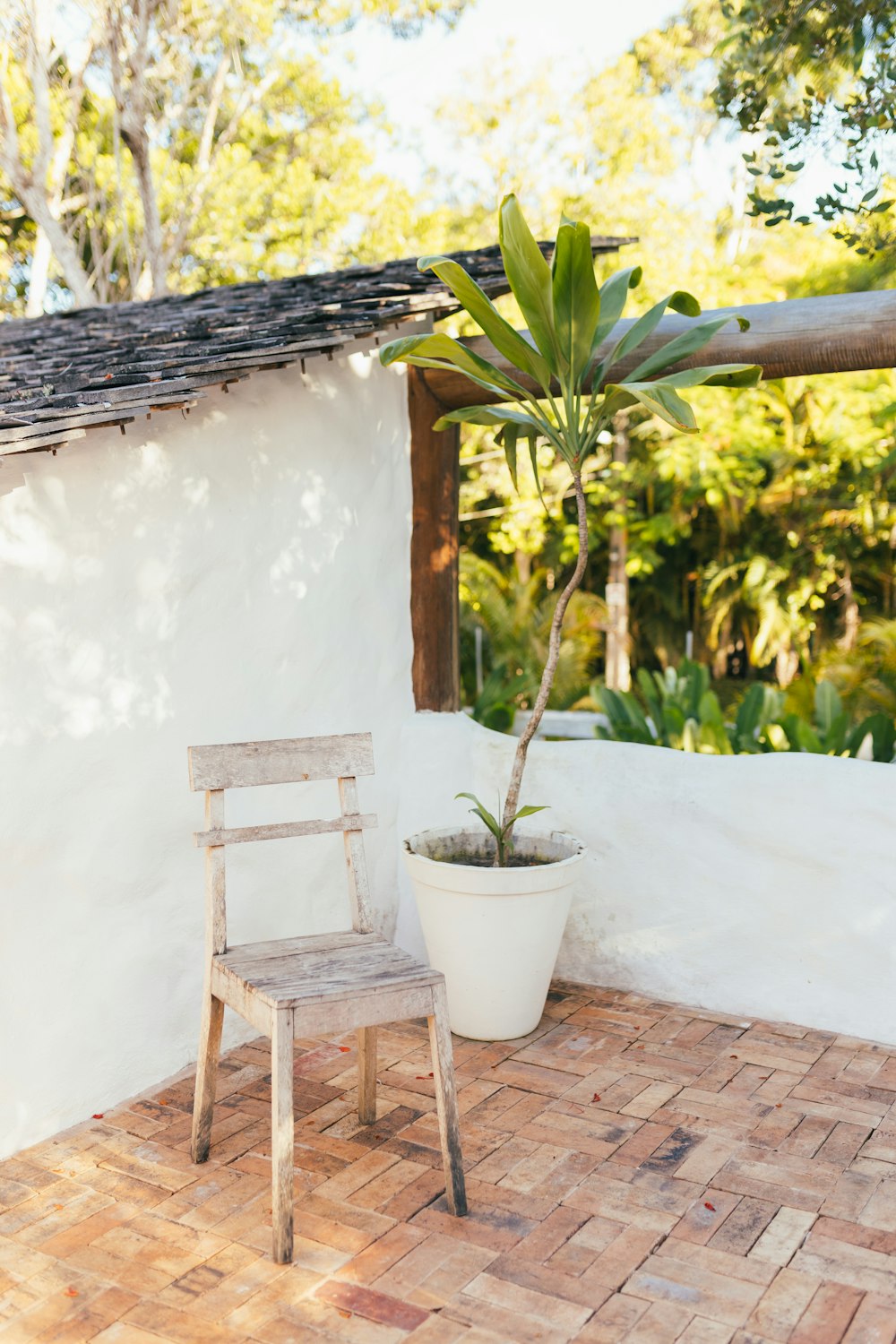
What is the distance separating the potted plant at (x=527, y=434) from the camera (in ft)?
10.7

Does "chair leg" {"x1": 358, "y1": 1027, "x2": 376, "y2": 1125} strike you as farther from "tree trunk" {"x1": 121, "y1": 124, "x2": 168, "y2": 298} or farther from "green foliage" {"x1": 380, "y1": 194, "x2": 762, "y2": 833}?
"tree trunk" {"x1": 121, "y1": 124, "x2": 168, "y2": 298}

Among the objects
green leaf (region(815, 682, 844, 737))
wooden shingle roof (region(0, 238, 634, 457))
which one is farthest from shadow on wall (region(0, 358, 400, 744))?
green leaf (region(815, 682, 844, 737))

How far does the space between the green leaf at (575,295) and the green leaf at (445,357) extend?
0.68 feet

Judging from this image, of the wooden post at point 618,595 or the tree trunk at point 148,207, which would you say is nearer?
the tree trunk at point 148,207

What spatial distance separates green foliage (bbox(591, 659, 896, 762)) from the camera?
14.9 ft

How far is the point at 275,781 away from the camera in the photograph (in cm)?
300

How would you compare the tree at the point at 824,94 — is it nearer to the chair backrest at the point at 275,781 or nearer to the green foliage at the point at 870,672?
the chair backrest at the point at 275,781

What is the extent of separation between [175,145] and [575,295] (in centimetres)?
1009

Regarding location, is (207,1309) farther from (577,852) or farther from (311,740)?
(577,852)

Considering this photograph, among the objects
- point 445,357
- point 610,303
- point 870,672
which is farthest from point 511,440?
point 870,672

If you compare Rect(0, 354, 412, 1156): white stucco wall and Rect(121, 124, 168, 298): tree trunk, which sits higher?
Rect(121, 124, 168, 298): tree trunk

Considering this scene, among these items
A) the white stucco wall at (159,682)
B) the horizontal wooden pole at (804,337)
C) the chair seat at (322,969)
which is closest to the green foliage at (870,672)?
the horizontal wooden pole at (804,337)

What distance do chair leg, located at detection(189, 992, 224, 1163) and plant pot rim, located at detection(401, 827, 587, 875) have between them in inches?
36.4

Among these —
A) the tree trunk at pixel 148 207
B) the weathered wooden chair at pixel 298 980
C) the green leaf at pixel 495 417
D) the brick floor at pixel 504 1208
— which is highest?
the tree trunk at pixel 148 207
